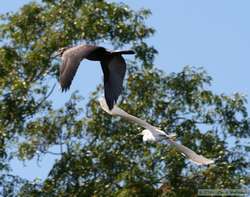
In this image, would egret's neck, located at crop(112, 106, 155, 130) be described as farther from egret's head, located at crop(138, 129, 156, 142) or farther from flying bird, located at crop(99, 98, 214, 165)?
egret's head, located at crop(138, 129, 156, 142)

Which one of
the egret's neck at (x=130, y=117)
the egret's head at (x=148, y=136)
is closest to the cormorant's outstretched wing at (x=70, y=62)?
the egret's head at (x=148, y=136)

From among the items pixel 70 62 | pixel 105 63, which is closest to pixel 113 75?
pixel 105 63

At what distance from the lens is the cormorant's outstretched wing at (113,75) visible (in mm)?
14461

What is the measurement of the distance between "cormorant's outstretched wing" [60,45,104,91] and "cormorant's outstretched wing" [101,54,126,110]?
1.82ft

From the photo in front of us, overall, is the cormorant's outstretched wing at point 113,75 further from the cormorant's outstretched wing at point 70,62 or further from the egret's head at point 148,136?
the egret's head at point 148,136

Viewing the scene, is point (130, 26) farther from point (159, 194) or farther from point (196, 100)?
point (159, 194)

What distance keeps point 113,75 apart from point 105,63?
0.58 feet

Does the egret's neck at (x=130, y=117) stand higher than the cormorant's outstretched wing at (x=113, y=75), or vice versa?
the egret's neck at (x=130, y=117)

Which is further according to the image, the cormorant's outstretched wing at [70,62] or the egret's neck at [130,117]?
the egret's neck at [130,117]

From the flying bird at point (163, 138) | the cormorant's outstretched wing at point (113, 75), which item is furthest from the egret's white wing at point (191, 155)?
the cormorant's outstretched wing at point (113, 75)

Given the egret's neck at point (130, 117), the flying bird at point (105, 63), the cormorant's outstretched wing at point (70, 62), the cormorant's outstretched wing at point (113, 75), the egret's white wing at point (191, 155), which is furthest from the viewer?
the egret's neck at point (130, 117)

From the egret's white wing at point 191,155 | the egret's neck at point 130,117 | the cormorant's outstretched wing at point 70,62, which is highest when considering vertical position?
the egret's neck at point 130,117

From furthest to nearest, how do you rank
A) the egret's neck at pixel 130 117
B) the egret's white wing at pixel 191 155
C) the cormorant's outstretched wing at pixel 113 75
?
1. the egret's neck at pixel 130 117
2. the egret's white wing at pixel 191 155
3. the cormorant's outstretched wing at pixel 113 75

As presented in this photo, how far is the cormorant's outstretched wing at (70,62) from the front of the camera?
1336 centimetres
